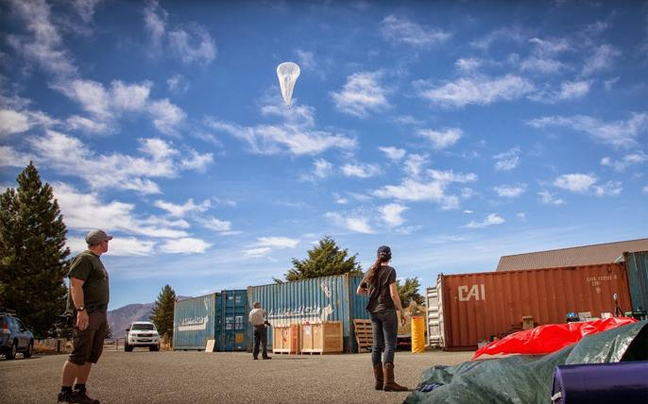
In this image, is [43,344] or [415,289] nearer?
[43,344]

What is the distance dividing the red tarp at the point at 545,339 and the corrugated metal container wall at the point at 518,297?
10.7 m

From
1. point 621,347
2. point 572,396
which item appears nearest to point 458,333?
point 621,347

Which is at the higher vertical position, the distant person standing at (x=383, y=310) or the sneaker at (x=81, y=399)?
the distant person standing at (x=383, y=310)

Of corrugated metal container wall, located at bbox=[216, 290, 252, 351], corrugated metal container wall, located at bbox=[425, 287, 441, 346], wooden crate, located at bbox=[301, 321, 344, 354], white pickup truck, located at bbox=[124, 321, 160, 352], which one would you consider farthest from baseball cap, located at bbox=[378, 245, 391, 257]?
white pickup truck, located at bbox=[124, 321, 160, 352]

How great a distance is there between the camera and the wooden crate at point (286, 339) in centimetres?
2041

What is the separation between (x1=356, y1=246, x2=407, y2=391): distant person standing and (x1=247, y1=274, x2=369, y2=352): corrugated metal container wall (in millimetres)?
14610

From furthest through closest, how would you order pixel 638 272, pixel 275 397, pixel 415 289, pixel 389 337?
pixel 415 289 → pixel 638 272 → pixel 389 337 → pixel 275 397

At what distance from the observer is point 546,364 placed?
3924 mm

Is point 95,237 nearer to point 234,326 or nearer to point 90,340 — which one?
point 90,340

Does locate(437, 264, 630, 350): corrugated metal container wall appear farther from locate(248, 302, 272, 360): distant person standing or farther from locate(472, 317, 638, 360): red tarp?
locate(472, 317, 638, 360): red tarp

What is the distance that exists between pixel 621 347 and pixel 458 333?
1548 cm

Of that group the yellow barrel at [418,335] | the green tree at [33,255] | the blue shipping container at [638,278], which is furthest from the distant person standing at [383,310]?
the green tree at [33,255]

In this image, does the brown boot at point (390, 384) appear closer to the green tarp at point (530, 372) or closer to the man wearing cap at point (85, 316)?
the green tarp at point (530, 372)

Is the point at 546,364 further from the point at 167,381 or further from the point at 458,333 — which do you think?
the point at 458,333
